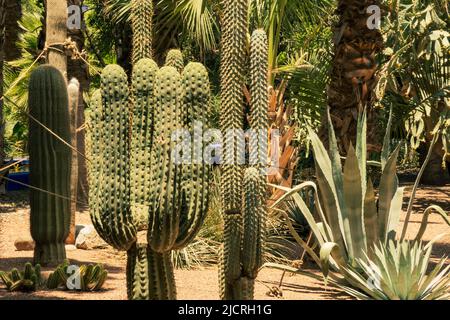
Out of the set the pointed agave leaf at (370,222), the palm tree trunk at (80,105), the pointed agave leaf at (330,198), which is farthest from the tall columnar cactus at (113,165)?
the palm tree trunk at (80,105)

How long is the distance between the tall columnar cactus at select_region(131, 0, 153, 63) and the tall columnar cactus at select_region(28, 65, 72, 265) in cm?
289

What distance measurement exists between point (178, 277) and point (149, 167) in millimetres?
3478

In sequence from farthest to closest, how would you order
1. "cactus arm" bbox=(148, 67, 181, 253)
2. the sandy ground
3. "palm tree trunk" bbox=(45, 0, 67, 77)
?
"palm tree trunk" bbox=(45, 0, 67, 77), the sandy ground, "cactus arm" bbox=(148, 67, 181, 253)

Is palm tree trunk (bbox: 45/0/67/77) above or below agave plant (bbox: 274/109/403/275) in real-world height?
above

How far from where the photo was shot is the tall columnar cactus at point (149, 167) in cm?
511

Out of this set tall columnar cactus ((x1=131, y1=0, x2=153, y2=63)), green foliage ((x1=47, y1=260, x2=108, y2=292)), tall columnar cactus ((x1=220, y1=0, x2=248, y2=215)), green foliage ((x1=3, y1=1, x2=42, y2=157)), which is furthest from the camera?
green foliage ((x1=3, y1=1, x2=42, y2=157))

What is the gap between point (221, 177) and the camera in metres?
5.98

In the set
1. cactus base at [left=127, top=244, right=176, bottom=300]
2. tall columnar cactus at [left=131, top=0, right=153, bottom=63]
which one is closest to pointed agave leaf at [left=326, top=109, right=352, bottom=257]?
tall columnar cactus at [left=131, top=0, right=153, bottom=63]

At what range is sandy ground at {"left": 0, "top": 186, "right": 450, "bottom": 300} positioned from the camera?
7.25 m

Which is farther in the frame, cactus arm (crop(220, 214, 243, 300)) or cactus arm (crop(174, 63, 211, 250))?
cactus arm (crop(220, 214, 243, 300))

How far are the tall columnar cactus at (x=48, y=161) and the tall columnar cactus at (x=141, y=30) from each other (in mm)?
2891

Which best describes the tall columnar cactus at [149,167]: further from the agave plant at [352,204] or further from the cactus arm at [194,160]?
the agave plant at [352,204]

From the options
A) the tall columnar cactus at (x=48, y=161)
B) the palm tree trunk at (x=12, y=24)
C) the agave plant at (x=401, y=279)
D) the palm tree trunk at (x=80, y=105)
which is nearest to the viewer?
the agave plant at (x=401, y=279)

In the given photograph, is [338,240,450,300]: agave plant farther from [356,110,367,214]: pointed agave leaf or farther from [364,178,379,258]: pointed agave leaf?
[356,110,367,214]: pointed agave leaf
